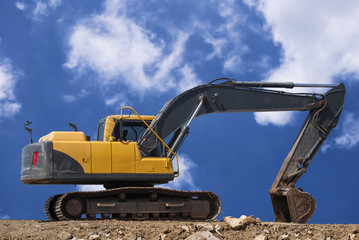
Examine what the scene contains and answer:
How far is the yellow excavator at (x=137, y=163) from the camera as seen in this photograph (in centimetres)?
1227

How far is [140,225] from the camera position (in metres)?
10.9

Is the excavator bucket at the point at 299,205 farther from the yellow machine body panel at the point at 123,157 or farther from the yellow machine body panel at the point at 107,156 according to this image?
the yellow machine body panel at the point at 123,157

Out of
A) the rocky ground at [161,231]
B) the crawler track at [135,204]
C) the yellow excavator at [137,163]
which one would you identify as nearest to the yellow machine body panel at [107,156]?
the yellow excavator at [137,163]

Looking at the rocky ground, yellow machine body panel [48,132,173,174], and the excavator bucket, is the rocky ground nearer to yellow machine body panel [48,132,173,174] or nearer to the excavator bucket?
yellow machine body panel [48,132,173,174]

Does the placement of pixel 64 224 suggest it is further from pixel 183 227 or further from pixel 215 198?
pixel 215 198

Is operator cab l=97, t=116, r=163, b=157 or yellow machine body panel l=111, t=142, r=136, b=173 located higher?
operator cab l=97, t=116, r=163, b=157

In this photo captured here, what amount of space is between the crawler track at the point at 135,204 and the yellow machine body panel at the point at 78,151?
74cm

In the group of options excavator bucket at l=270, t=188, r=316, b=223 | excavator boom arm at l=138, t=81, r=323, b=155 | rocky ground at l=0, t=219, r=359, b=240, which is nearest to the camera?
rocky ground at l=0, t=219, r=359, b=240

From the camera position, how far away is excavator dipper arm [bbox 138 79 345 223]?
1340 centimetres

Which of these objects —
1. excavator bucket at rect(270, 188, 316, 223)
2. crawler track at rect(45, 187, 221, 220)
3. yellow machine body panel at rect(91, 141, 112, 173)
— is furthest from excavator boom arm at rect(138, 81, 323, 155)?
excavator bucket at rect(270, 188, 316, 223)

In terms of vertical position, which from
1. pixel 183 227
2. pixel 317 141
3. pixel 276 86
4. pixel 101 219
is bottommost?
pixel 183 227

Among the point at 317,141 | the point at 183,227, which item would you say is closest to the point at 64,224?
the point at 183,227

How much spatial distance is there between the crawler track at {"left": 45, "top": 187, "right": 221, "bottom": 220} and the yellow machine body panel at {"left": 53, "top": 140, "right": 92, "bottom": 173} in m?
0.74

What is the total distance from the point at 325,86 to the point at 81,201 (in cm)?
840
